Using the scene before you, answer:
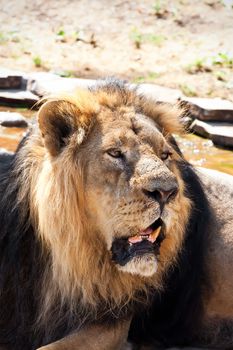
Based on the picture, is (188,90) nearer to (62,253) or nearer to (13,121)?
(13,121)

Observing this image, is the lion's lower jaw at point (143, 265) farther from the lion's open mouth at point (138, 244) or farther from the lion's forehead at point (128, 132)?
the lion's forehead at point (128, 132)

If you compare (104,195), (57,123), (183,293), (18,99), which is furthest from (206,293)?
(18,99)

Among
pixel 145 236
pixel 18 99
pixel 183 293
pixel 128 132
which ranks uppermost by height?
pixel 128 132

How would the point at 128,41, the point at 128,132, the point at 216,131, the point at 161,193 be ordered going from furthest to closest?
1. the point at 128,41
2. the point at 216,131
3. the point at 128,132
4. the point at 161,193

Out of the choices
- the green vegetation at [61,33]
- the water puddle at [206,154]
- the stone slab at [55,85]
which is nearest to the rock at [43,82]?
the stone slab at [55,85]

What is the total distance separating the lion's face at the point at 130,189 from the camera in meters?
3.47

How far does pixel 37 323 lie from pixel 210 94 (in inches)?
Answer: 270

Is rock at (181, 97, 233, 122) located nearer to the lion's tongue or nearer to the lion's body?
the lion's body

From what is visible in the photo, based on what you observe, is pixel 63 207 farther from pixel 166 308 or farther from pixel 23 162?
pixel 166 308

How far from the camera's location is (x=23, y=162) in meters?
3.91

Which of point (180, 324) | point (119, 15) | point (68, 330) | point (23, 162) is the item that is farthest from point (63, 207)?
point (119, 15)

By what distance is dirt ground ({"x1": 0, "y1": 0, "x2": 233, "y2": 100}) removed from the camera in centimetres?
1138

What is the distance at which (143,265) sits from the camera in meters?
3.57

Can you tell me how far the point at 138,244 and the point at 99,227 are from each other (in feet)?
0.66
